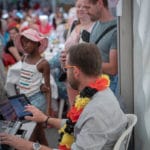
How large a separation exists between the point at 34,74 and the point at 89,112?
59.5 inches

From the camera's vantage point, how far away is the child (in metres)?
3.25

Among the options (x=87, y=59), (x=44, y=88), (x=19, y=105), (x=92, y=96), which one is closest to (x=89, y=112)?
(x=92, y=96)

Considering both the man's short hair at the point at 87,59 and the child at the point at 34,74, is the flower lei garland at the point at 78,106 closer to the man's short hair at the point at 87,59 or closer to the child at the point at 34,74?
the man's short hair at the point at 87,59

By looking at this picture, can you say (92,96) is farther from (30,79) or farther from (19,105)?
(30,79)

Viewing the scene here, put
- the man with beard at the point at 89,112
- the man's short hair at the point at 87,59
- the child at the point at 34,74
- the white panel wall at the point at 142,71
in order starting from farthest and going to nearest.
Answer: the child at the point at 34,74 < the white panel wall at the point at 142,71 < the man's short hair at the point at 87,59 < the man with beard at the point at 89,112

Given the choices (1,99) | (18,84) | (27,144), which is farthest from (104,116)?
(18,84)

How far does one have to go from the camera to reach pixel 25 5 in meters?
18.9

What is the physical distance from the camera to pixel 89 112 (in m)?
1.82

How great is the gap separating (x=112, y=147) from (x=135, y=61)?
63 cm

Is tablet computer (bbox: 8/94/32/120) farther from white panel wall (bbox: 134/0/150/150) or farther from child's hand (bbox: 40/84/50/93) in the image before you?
child's hand (bbox: 40/84/50/93)

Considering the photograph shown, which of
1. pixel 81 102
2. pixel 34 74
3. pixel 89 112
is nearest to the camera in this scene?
pixel 89 112

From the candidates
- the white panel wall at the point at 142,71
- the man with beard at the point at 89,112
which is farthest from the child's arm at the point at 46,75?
the man with beard at the point at 89,112

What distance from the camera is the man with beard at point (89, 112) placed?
70.3 inches

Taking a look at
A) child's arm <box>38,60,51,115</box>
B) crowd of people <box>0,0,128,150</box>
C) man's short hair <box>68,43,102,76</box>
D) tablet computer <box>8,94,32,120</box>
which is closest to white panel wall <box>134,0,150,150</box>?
crowd of people <box>0,0,128,150</box>
